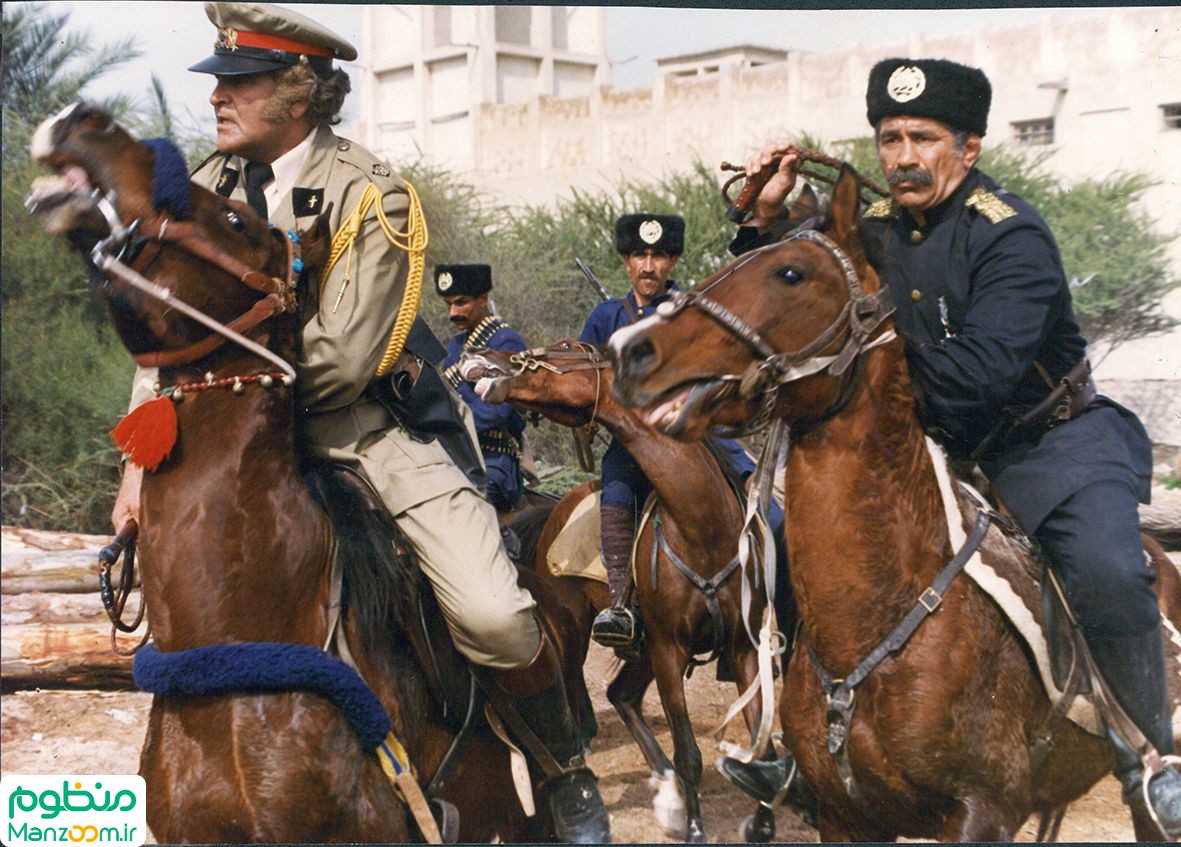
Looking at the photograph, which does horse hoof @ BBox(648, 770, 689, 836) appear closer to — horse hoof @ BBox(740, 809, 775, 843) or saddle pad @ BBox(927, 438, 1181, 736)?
horse hoof @ BBox(740, 809, 775, 843)

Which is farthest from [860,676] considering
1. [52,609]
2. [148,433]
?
[52,609]

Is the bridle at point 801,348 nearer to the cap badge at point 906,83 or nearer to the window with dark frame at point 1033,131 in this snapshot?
the cap badge at point 906,83

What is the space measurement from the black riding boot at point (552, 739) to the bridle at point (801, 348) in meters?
1.11

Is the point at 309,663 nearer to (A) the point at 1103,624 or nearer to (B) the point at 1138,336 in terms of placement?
(A) the point at 1103,624

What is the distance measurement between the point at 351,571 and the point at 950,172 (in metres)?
2.19

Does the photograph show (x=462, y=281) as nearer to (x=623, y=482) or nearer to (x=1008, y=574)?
(x=623, y=482)

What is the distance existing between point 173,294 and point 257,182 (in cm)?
87

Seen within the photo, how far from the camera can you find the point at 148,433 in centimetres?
322

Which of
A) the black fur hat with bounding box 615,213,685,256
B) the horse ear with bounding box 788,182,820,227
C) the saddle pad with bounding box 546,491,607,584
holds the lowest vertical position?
the saddle pad with bounding box 546,491,607,584

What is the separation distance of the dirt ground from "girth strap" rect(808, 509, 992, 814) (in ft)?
10.2

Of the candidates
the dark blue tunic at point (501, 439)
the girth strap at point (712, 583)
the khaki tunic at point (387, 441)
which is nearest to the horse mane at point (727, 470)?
the girth strap at point (712, 583)

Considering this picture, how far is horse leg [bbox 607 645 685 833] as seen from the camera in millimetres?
6590

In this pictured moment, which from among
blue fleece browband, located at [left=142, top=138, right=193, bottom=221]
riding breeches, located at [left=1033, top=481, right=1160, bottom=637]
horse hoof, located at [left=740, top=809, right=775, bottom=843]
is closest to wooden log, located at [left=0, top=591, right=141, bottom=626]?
horse hoof, located at [left=740, top=809, right=775, bottom=843]

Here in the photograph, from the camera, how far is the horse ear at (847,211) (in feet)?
11.6
